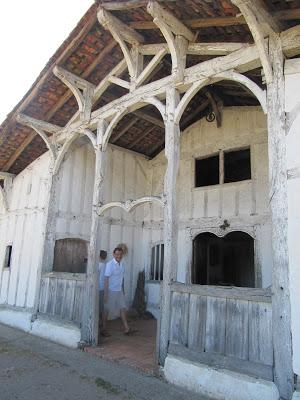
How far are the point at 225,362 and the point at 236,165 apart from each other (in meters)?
6.38

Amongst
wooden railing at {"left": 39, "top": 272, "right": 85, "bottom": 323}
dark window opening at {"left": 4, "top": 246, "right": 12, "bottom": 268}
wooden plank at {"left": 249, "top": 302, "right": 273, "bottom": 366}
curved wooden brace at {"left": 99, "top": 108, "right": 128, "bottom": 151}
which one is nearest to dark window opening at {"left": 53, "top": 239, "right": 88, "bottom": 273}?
wooden railing at {"left": 39, "top": 272, "right": 85, "bottom": 323}

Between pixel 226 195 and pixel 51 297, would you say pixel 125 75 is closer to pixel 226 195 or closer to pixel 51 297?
pixel 226 195

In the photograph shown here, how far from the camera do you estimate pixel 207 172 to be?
9570mm

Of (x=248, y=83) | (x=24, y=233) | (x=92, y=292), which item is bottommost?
(x=92, y=292)

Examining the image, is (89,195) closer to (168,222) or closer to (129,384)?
(168,222)

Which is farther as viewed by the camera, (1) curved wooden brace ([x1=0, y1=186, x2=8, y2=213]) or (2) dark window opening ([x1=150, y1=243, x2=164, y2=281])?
(1) curved wooden brace ([x1=0, y1=186, x2=8, y2=213])

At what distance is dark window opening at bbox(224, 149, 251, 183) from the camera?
8.93 meters

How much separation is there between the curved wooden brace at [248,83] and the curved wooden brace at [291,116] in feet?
1.08

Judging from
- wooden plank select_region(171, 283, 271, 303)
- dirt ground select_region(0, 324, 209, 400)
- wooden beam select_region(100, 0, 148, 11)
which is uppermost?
wooden beam select_region(100, 0, 148, 11)

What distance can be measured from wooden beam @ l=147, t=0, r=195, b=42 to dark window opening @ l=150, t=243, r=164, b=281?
567cm

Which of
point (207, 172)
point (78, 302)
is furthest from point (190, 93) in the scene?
point (78, 302)

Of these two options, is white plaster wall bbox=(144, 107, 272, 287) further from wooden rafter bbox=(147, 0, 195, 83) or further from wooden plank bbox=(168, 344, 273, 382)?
wooden rafter bbox=(147, 0, 195, 83)

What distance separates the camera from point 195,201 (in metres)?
8.98

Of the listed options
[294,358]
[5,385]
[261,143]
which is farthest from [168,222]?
[261,143]
